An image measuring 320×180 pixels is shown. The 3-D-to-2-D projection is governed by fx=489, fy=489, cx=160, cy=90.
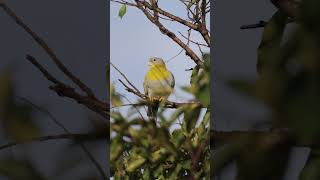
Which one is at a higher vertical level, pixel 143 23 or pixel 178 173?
pixel 143 23

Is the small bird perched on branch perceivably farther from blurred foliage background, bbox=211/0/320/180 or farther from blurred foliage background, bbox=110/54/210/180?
blurred foliage background, bbox=211/0/320/180

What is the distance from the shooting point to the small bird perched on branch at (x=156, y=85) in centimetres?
97

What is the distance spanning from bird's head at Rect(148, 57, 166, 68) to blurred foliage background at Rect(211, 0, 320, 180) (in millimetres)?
363

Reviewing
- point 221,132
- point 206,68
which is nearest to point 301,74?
point 221,132

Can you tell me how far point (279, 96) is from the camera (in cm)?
51

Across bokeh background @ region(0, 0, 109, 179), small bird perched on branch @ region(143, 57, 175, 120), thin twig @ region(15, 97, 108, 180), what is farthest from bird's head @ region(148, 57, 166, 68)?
thin twig @ region(15, 97, 108, 180)

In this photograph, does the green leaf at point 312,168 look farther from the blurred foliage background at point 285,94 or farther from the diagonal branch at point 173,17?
the diagonal branch at point 173,17

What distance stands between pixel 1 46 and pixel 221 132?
0.50 m

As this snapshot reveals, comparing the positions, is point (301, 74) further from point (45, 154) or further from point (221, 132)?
point (45, 154)

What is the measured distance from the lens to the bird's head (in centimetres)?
99

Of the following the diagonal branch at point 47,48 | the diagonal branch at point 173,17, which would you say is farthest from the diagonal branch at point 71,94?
the diagonal branch at point 173,17

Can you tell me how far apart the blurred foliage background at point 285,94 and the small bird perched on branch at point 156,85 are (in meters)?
0.34

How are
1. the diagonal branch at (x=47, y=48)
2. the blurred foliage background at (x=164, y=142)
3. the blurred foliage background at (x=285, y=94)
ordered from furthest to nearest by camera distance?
the diagonal branch at (x=47, y=48) < the blurred foliage background at (x=164, y=142) < the blurred foliage background at (x=285, y=94)

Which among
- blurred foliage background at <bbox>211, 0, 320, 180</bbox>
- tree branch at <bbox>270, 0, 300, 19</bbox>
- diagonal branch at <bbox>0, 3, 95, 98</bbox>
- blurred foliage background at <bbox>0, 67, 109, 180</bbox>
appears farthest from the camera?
diagonal branch at <bbox>0, 3, 95, 98</bbox>
